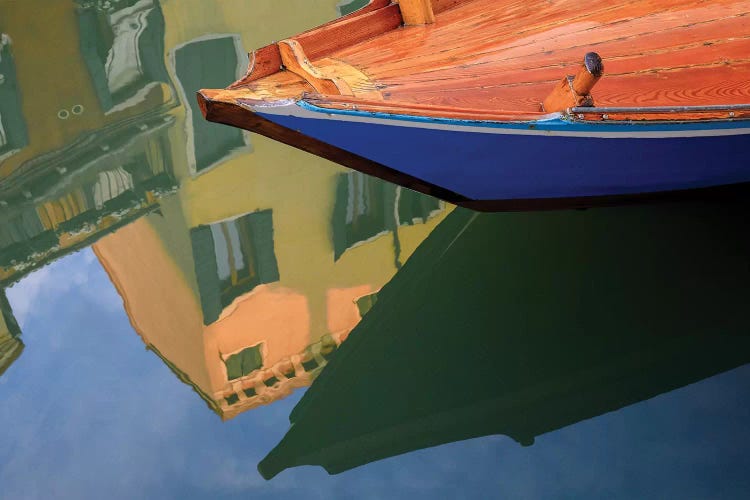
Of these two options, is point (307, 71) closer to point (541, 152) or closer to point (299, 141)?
point (299, 141)

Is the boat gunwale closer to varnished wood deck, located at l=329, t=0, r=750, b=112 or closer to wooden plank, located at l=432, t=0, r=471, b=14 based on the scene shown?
varnished wood deck, located at l=329, t=0, r=750, b=112

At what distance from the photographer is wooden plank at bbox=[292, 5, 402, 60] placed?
15.2 ft

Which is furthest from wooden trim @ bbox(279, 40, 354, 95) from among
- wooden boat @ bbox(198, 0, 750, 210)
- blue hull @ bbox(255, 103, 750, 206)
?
blue hull @ bbox(255, 103, 750, 206)

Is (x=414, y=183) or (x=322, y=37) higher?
(x=322, y=37)

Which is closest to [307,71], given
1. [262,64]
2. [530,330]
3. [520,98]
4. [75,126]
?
[262,64]

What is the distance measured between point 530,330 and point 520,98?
1.14 m

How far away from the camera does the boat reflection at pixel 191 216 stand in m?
4.77

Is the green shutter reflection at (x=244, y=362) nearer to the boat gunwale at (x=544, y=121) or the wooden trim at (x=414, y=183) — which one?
the wooden trim at (x=414, y=183)

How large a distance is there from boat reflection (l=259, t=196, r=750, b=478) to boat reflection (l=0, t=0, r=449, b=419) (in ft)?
0.80

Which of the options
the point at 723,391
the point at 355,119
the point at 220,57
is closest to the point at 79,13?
the point at 220,57

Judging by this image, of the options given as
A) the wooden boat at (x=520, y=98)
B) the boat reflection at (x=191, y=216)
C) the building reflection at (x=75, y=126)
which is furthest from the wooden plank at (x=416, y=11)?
the building reflection at (x=75, y=126)

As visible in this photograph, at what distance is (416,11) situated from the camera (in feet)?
16.6

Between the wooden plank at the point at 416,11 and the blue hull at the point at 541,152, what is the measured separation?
1089 millimetres

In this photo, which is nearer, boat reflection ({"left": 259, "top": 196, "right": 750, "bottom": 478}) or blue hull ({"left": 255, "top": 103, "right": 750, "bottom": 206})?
blue hull ({"left": 255, "top": 103, "right": 750, "bottom": 206})
